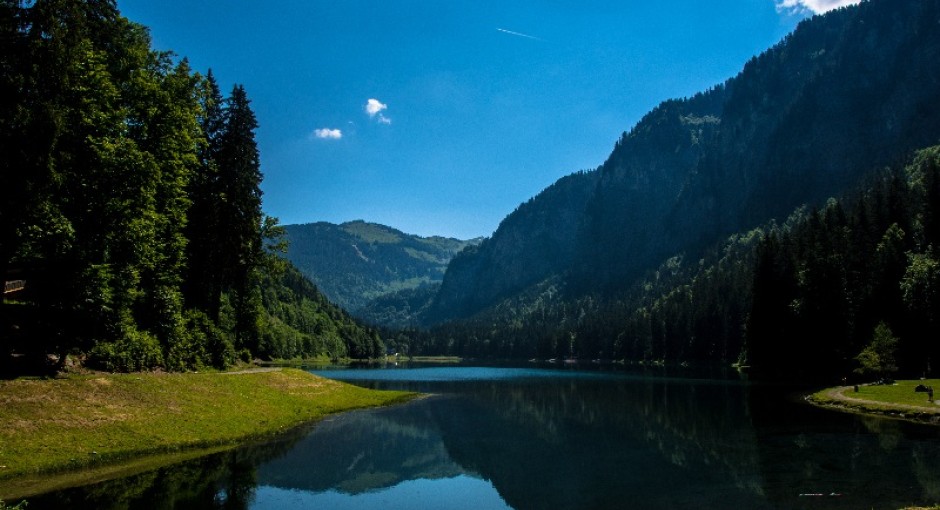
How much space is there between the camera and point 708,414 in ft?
174

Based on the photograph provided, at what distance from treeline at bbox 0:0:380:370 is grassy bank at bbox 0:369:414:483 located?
12.7 feet

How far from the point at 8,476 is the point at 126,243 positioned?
56.0 feet

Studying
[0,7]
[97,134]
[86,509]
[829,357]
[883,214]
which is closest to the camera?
[86,509]

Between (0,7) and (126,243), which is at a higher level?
(0,7)

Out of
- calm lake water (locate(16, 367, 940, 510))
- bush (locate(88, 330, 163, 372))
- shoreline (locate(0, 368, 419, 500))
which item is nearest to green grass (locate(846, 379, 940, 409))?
calm lake water (locate(16, 367, 940, 510))

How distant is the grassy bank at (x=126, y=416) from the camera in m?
26.8

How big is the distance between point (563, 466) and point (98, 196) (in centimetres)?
3155

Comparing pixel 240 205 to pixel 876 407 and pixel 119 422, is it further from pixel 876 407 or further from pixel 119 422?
pixel 876 407

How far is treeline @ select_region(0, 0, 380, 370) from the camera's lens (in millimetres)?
30484

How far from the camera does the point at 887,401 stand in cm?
5228

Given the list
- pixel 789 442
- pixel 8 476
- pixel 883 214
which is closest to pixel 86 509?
pixel 8 476

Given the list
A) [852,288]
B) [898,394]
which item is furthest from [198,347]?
[852,288]

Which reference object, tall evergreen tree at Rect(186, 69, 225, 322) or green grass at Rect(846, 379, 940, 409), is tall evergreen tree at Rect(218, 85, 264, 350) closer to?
tall evergreen tree at Rect(186, 69, 225, 322)

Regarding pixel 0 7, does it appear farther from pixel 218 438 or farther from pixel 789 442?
pixel 789 442
